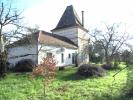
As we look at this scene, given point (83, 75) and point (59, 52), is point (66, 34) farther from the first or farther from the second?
point (83, 75)

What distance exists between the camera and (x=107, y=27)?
53.3 m

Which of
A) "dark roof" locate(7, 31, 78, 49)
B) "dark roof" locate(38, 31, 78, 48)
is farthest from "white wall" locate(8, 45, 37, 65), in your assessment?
"dark roof" locate(38, 31, 78, 48)

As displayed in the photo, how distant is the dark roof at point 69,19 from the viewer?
5359 cm

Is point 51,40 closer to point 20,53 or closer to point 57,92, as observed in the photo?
point 20,53

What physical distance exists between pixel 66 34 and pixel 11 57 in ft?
48.7

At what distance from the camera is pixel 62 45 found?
149ft

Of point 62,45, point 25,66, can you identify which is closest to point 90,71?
point 25,66

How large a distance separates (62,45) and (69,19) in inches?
413

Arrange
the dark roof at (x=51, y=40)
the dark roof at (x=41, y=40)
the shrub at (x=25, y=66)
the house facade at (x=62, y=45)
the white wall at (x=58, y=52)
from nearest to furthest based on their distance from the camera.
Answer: the dark roof at (x=41, y=40) → the shrub at (x=25, y=66) → the house facade at (x=62, y=45) → the white wall at (x=58, y=52) → the dark roof at (x=51, y=40)

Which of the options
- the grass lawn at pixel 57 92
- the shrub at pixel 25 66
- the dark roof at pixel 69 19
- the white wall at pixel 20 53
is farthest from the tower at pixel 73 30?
the grass lawn at pixel 57 92

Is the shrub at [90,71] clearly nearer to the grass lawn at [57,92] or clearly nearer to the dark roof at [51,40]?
the grass lawn at [57,92]

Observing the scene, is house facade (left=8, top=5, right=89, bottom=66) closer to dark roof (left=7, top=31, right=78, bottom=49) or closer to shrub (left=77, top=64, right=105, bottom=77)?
dark roof (left=7, top=31, right=78, bottom=49)

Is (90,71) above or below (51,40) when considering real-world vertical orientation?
below

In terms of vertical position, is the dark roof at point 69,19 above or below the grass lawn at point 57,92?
above
